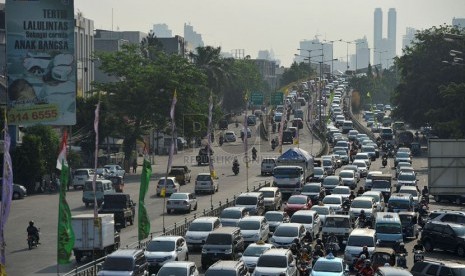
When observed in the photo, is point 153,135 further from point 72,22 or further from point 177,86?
point 72,22

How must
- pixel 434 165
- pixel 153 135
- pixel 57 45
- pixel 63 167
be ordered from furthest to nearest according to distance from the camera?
1. pixel 153 135
2. pixel 57 45
3. pixel 434 165
4. pixel 63 167

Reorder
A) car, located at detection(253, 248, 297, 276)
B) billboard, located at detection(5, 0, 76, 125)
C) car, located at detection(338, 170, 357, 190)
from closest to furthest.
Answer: car, located at detection(253, 248, 297, 276) < billboard, located at detection(5, 0, 76, 125) < car, located at detection(338, 170, 357, 190)

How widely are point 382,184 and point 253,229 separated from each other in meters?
22.3

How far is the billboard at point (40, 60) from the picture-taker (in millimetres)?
70125

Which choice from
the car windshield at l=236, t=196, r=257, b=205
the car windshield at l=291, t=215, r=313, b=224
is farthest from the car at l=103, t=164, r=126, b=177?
the car windshield at l=291, t=215, r=313, b=224

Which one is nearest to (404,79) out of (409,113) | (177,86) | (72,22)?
(409,113)

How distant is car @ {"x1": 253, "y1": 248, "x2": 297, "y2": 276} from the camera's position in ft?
126

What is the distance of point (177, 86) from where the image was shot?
92812 mm

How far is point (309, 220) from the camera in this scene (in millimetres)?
51250

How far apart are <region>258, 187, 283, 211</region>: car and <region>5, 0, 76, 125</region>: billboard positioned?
49.3 ft

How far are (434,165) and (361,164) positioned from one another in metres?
43.3

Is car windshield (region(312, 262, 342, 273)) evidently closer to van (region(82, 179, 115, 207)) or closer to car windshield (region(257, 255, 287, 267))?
car windshield (region(257, 255, 287, 267))

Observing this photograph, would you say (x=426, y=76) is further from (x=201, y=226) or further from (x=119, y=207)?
(x=201, y=226)

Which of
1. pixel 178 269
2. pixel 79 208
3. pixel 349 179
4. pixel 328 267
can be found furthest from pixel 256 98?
pixel 178 269
